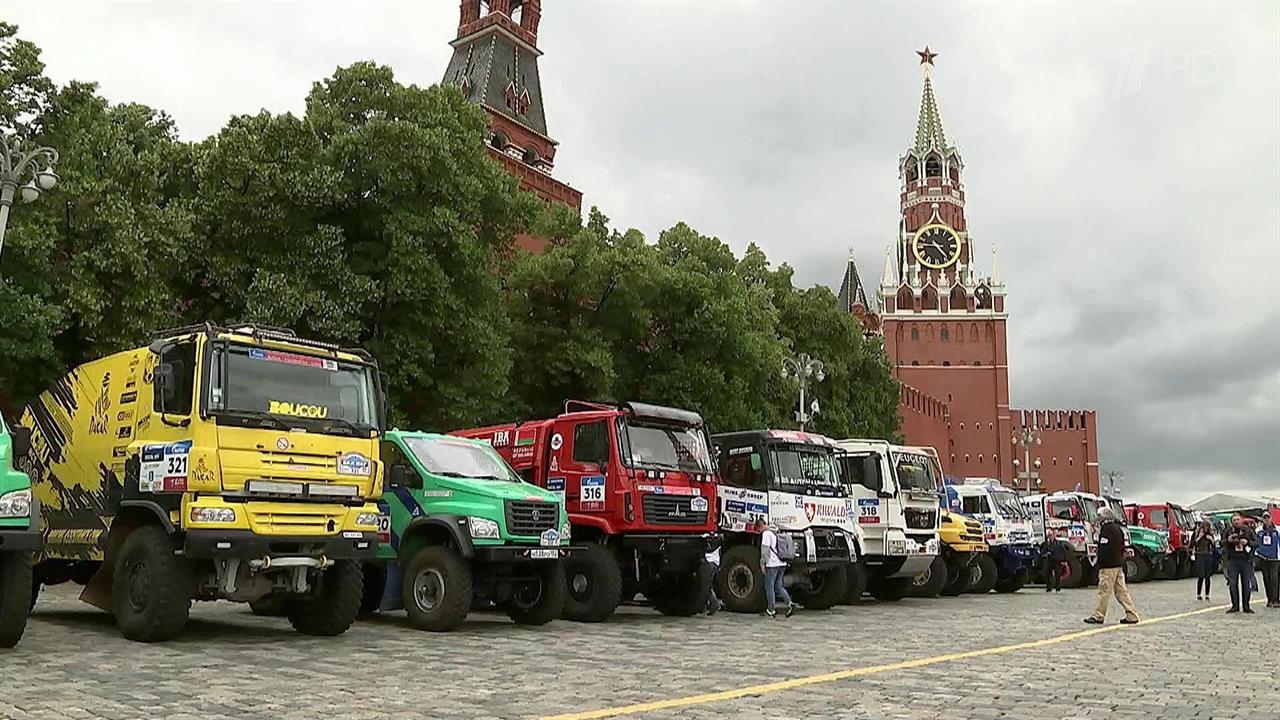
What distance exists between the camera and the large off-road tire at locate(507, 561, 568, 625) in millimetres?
14633

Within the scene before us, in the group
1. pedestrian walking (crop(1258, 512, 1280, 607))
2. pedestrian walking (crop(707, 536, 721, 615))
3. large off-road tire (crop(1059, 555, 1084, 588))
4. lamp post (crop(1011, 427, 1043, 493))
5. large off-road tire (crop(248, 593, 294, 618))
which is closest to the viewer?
large off-road tire (crop(248, 593, 294, 618))

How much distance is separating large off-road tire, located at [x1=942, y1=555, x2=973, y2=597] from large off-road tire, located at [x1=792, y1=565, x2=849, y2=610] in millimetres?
5729

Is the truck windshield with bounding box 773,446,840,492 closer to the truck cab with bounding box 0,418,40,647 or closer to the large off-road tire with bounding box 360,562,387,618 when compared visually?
the large off-road tire with bounding box 360,562,387,618

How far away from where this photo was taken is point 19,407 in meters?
23.4

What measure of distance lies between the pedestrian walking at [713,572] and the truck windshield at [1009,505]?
37.2 ft

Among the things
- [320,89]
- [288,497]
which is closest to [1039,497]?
[320,89]

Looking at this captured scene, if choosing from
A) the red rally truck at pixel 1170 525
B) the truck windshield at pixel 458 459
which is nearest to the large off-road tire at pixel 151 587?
the truck windshield at pixel 458 459

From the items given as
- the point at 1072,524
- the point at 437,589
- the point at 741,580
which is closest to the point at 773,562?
the point at 741,580

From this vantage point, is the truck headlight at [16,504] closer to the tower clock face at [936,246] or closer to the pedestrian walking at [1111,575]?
the pedestrian walking at [1111,575]

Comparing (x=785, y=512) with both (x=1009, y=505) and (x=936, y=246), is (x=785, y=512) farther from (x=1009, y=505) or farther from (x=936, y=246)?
(x=936, y=246)

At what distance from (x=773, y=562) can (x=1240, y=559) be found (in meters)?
8.73

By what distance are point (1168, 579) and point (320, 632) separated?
106 ft

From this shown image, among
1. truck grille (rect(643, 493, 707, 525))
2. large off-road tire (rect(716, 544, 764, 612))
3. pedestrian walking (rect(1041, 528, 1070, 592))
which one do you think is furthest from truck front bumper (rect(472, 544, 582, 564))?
pedestrian walking (rect(1041, 528, 1070, 592))

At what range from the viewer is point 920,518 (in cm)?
2069
